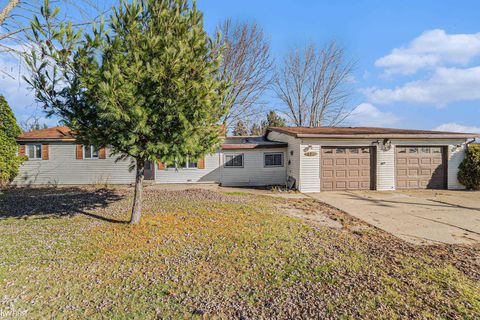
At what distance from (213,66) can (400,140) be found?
11.2 metres

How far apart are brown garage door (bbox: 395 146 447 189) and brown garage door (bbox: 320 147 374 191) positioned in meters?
1.55

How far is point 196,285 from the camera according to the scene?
131 inches

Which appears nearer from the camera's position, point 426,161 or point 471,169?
point 471,169

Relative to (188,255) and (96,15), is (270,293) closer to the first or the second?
(188,255)

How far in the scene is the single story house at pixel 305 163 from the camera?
11.8 meters

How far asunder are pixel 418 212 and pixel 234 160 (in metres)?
8.86

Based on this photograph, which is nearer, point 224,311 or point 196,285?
point 224,311

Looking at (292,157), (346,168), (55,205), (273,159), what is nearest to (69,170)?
(55,205)

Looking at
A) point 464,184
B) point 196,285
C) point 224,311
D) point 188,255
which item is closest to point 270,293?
point 224,311

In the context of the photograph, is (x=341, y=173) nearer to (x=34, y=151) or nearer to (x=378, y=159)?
(x=378, y=159)

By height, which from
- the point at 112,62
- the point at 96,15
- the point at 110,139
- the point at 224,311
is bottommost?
the point at 224,311

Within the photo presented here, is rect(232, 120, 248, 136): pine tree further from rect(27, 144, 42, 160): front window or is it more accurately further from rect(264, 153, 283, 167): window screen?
rect(27, 144, 42, 160): front window

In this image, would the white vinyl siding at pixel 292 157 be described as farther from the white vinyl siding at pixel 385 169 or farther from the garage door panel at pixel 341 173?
the white vinyl siding at pixel 385 169

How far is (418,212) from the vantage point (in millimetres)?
7574
